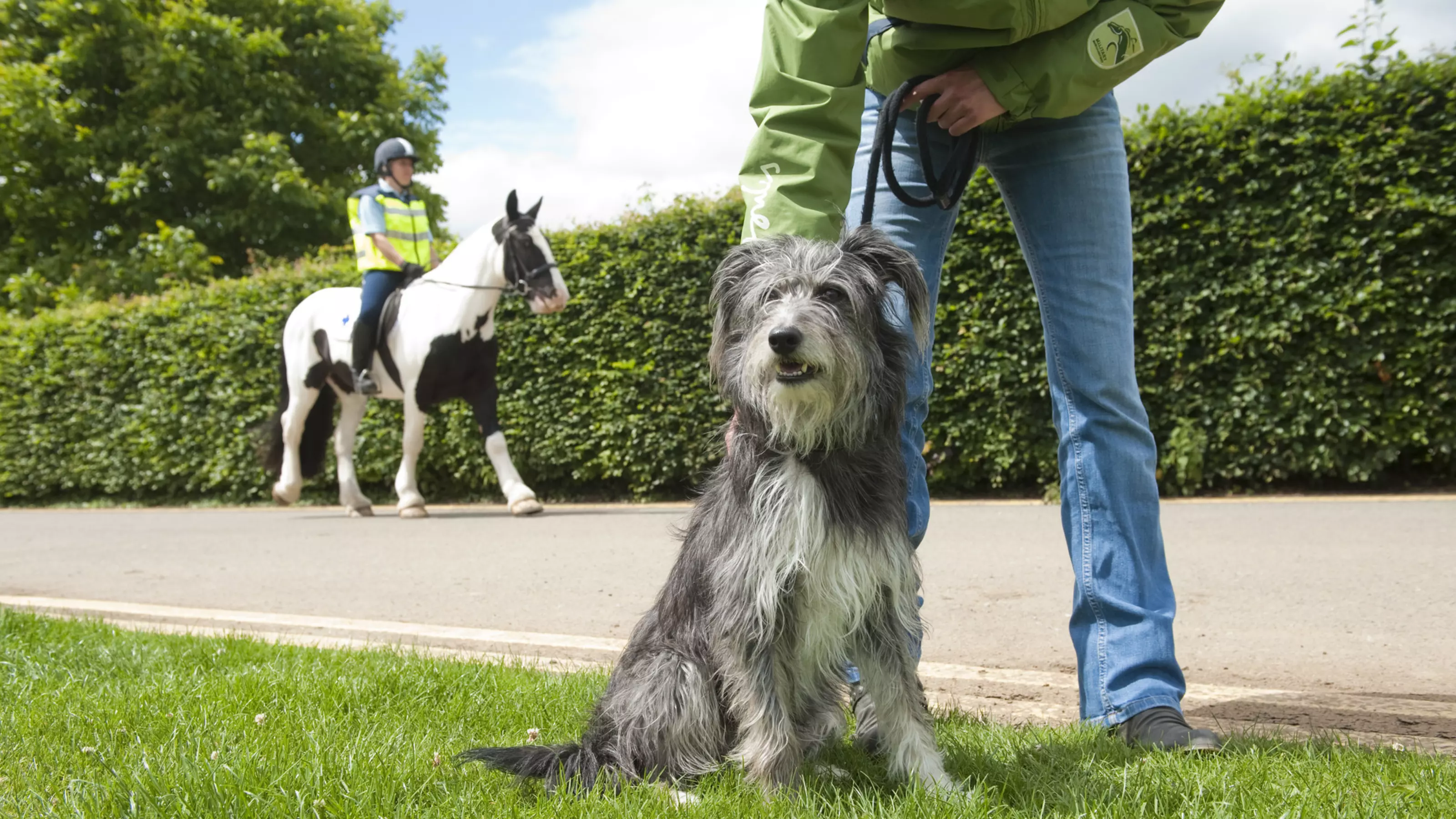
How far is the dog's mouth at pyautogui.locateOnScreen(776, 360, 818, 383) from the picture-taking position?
2.26 m

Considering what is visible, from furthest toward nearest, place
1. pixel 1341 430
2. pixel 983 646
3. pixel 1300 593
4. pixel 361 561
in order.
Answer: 1. pixel 1341 430
2. pixel 361 561
3. pixel 1300 593
4. pixel 983 646

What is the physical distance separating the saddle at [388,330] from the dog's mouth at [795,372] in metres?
8.99

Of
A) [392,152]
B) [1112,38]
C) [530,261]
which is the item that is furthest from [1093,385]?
[392,152]

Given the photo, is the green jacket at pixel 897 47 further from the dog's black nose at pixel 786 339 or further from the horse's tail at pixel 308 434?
the horse's tail at pixel 308 434

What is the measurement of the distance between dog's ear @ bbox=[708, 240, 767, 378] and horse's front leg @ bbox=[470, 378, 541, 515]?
7.83 meters

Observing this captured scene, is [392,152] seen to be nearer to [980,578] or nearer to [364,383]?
[364,383]

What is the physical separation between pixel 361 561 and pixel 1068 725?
18.3ft

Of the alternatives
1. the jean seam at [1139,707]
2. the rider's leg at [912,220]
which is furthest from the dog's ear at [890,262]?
the jean seam at [1139,707]

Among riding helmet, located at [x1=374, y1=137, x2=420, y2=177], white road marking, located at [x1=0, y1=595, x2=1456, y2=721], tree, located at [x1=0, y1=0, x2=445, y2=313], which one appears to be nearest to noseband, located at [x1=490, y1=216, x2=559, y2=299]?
riding helmet, located at [x1=374, y1=137, x2=420, y2=177]

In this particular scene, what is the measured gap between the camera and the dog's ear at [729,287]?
8.13 feet

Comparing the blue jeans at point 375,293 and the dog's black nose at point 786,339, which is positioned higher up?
the blue jeans at point 375,293

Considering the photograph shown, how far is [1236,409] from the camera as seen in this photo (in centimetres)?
850

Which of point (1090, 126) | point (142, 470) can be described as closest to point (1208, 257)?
point (1090, 126)

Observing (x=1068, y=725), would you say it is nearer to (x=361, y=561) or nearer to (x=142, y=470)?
(x=361, y=561)
